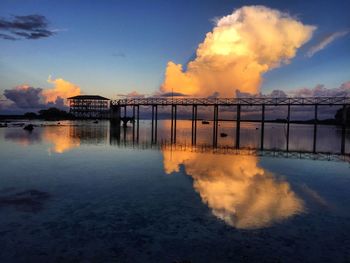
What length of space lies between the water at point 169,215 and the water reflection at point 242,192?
0.14 ft

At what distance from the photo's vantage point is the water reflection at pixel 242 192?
10.7m

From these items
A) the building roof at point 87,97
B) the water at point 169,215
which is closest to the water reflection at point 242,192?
the water at point 169,215

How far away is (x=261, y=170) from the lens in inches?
820

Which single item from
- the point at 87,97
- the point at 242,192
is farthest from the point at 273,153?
the point at 87,97

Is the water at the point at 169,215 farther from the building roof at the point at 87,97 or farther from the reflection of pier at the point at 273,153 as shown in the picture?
the building roof at the point at 87,97

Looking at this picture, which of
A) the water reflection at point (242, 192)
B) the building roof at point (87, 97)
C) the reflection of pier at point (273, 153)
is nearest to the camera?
the water reflection at point (242, 192)

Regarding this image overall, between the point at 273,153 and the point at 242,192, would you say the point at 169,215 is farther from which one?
the point at 273,153

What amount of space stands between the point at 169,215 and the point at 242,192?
489cm

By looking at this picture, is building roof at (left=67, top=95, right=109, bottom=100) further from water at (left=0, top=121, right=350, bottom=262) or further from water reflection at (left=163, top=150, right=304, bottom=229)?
water at (left=0, top=121, right=350, bottom=262)

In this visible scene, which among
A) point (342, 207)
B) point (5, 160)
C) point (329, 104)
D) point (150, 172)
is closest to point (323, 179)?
point (342, 207)

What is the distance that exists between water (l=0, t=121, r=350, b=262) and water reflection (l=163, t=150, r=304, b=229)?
0.14ft

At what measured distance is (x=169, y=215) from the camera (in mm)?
10625

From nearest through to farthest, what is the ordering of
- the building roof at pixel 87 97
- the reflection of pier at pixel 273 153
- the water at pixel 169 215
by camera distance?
the water at pixel 169 215 < the reflection of pier at pixel 273 153 < the building roof at pixel 87 97

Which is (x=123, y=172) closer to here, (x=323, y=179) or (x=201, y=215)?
(x=201, y=215)
